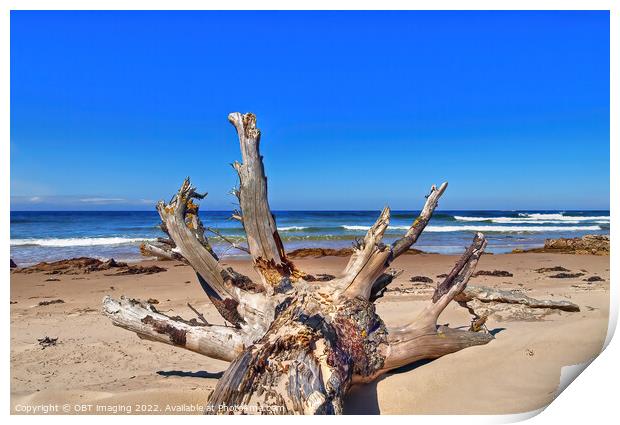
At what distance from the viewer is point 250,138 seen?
4559mm

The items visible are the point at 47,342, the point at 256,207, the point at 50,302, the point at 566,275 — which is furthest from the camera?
the point at 566,275

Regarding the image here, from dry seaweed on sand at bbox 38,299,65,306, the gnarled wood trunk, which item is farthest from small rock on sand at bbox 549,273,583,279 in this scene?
dry seaweed on sand at bbox 38,299,65,306

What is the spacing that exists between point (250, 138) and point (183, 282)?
6.67m

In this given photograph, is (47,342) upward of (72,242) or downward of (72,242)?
upward

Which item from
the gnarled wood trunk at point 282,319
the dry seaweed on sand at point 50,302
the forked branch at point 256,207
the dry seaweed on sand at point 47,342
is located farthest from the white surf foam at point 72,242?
the forked branch at point 256,207

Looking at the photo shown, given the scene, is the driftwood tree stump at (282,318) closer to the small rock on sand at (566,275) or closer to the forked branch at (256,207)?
the forked branch at (256,207)

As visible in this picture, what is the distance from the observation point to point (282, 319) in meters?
3.81

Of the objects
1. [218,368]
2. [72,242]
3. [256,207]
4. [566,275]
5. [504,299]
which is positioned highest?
[256,207]

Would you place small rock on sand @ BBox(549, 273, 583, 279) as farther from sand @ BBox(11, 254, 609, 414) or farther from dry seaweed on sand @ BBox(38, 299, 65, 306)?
dry seaweed on sand @ BBox(38, 299, 65, 306)

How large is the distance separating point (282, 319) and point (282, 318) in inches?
0.9

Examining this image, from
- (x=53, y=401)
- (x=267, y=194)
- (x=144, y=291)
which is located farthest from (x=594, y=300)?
(x=144, y=291)

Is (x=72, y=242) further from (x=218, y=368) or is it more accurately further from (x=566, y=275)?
(x=218, y=368)

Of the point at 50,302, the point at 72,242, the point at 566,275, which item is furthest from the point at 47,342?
the point at 72,242
